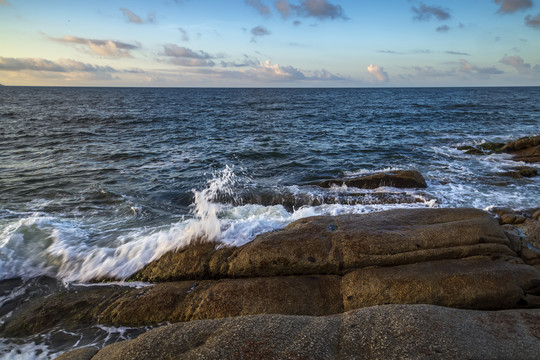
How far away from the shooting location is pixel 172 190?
13734mm

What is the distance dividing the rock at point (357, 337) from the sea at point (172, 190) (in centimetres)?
201

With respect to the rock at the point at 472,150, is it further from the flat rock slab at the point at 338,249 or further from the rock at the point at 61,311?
the rock at the point at 61,311

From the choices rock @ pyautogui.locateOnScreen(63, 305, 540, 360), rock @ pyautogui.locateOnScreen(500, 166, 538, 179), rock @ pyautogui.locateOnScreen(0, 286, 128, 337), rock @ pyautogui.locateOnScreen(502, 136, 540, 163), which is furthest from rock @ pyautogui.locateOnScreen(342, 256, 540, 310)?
rock @ pyautogui.locateOnScreen(502, 136, 540, 163)

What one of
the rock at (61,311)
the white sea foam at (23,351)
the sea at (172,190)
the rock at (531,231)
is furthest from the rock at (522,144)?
the white sea foam at (23,351)

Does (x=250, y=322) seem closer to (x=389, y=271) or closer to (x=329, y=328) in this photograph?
(x=329, y=328)

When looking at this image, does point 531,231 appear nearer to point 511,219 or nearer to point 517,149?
point 511,219

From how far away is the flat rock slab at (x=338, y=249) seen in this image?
5.81 metres

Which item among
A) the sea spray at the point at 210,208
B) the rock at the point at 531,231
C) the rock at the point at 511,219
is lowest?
the sea spray at the point at 210,208

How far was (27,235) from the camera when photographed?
29.8 feet

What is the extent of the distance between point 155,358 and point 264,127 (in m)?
29.3

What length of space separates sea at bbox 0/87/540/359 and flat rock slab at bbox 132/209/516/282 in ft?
2.12

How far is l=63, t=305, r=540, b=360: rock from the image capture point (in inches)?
136

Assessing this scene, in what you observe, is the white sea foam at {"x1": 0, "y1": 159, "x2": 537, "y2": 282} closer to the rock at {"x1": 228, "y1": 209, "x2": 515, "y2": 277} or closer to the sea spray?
the sea spray

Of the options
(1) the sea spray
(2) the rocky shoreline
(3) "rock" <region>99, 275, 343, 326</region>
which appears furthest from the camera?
(1) the sea spray
